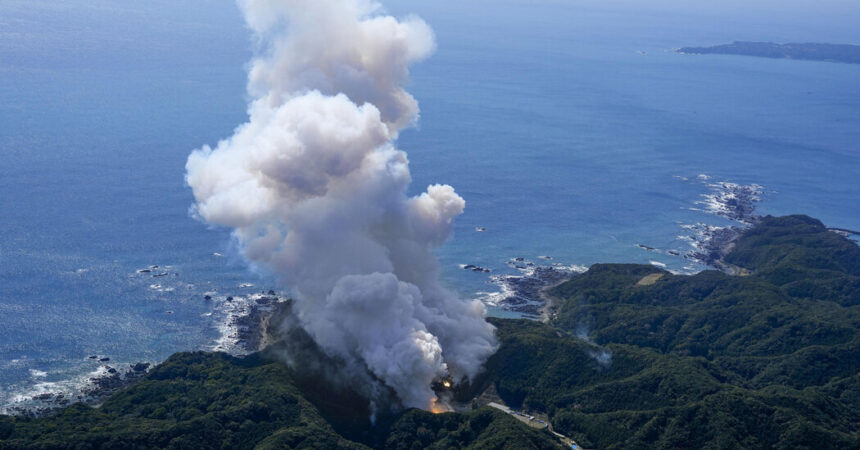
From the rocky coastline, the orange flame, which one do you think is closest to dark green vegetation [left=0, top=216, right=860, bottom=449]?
the orange flame

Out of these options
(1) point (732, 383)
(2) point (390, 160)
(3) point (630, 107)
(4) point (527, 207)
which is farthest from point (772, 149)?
(2) point (390, 160)

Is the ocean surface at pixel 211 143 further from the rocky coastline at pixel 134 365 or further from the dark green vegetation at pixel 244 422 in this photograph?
the dark green vegetation at pixel 244 422

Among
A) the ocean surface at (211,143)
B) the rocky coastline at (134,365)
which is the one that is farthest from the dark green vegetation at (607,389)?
the ocean surface at (211,143)

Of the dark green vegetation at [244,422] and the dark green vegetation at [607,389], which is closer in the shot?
the dark green vegetation at [244,422]

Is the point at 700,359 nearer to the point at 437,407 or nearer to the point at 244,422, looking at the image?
the point at 437,407

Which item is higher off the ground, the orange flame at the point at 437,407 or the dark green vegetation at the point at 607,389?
the dark green vegetation at the point at 607,389

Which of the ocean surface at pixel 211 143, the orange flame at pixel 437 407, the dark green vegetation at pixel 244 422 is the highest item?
the ocean surface at pixel 211 143

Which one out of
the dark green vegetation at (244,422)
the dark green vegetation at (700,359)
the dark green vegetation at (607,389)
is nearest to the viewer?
the dark green vegetation at (244,422)

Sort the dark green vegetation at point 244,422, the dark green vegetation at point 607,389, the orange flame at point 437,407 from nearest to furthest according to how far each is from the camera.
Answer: the dark green vegetation at point 244,422
the dark green vegetation at point 607,389
the orange flame at point 437,407
